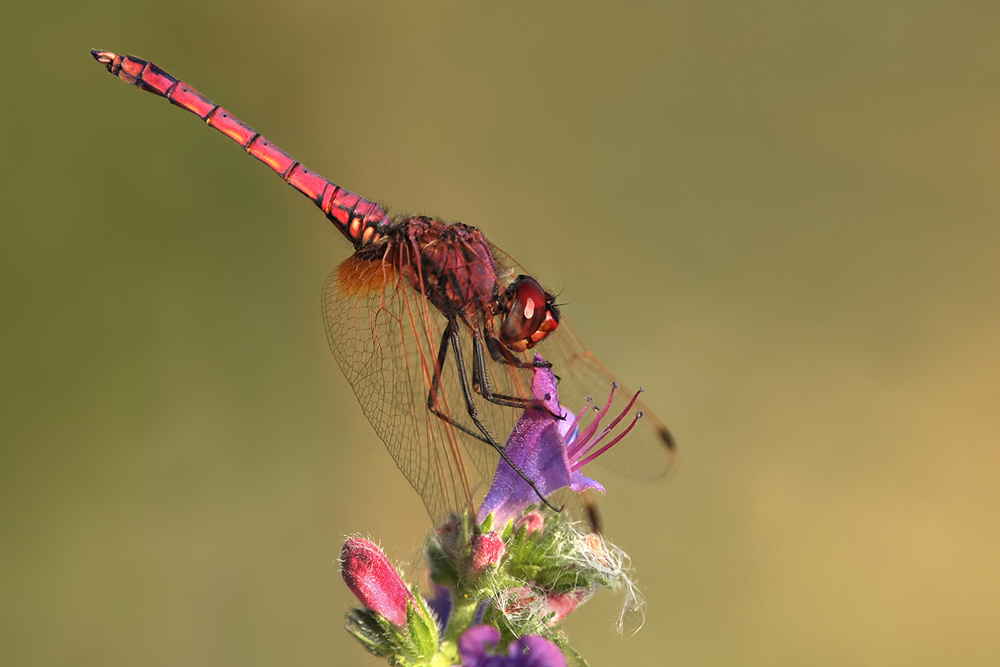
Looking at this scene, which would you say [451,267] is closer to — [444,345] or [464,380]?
[444,345]

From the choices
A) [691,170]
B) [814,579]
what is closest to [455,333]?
[814,579]

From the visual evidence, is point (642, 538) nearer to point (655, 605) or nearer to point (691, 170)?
point (655, 605)

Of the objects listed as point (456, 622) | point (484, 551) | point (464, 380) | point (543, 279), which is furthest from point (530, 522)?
point (543, 279)

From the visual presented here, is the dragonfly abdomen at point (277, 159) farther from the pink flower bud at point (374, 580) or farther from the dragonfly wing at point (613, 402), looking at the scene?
the pink flower bud at point (374, 580)

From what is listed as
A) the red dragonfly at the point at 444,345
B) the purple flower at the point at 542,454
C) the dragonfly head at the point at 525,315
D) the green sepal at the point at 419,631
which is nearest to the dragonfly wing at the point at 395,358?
the red dragonfly at the point at 444,345

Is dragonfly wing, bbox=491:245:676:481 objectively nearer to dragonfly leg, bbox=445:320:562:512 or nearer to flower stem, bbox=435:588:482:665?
dragonfly leg, bbox=445:320:562:512

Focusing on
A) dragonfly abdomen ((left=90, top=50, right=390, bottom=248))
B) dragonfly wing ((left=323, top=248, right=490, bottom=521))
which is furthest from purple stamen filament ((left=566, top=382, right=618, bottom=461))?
dragonfly abdomen ((left=90, top=50, right=390, bottom=248))
